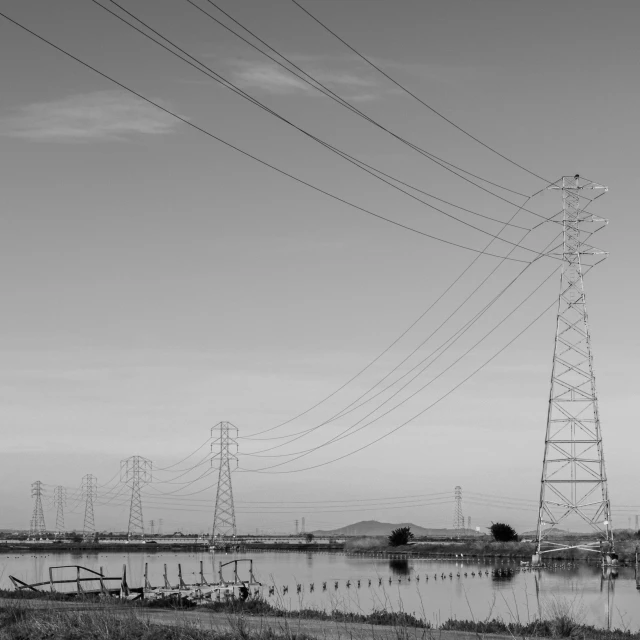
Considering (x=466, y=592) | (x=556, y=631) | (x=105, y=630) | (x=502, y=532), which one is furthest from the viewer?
(x=502, y=532)

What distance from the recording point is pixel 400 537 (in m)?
119

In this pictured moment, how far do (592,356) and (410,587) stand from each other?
18660mm

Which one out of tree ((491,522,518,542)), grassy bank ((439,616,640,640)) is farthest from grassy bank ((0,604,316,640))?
tree ((491,522,518,542))

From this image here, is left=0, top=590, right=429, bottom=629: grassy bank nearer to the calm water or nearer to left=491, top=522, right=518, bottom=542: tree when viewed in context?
the calm water

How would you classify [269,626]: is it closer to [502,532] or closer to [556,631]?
[556,631]

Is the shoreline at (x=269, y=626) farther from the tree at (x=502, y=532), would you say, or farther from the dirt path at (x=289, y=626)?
the tree at (x=502, y=532)

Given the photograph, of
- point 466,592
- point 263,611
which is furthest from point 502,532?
point 263,611

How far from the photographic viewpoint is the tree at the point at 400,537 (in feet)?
387

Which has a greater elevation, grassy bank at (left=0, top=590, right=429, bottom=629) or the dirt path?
the dirt path

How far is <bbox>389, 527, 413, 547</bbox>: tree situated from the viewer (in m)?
118

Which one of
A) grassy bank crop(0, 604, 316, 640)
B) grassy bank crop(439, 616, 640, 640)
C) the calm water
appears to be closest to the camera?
grassy bank crop(0, 604, 316, 640)

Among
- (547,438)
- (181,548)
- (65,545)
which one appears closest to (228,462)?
(181,548)

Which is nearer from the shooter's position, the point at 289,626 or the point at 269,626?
the point at 269,626

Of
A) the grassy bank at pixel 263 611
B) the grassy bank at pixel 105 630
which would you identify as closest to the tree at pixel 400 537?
the grassy bank at pixel 263 611
